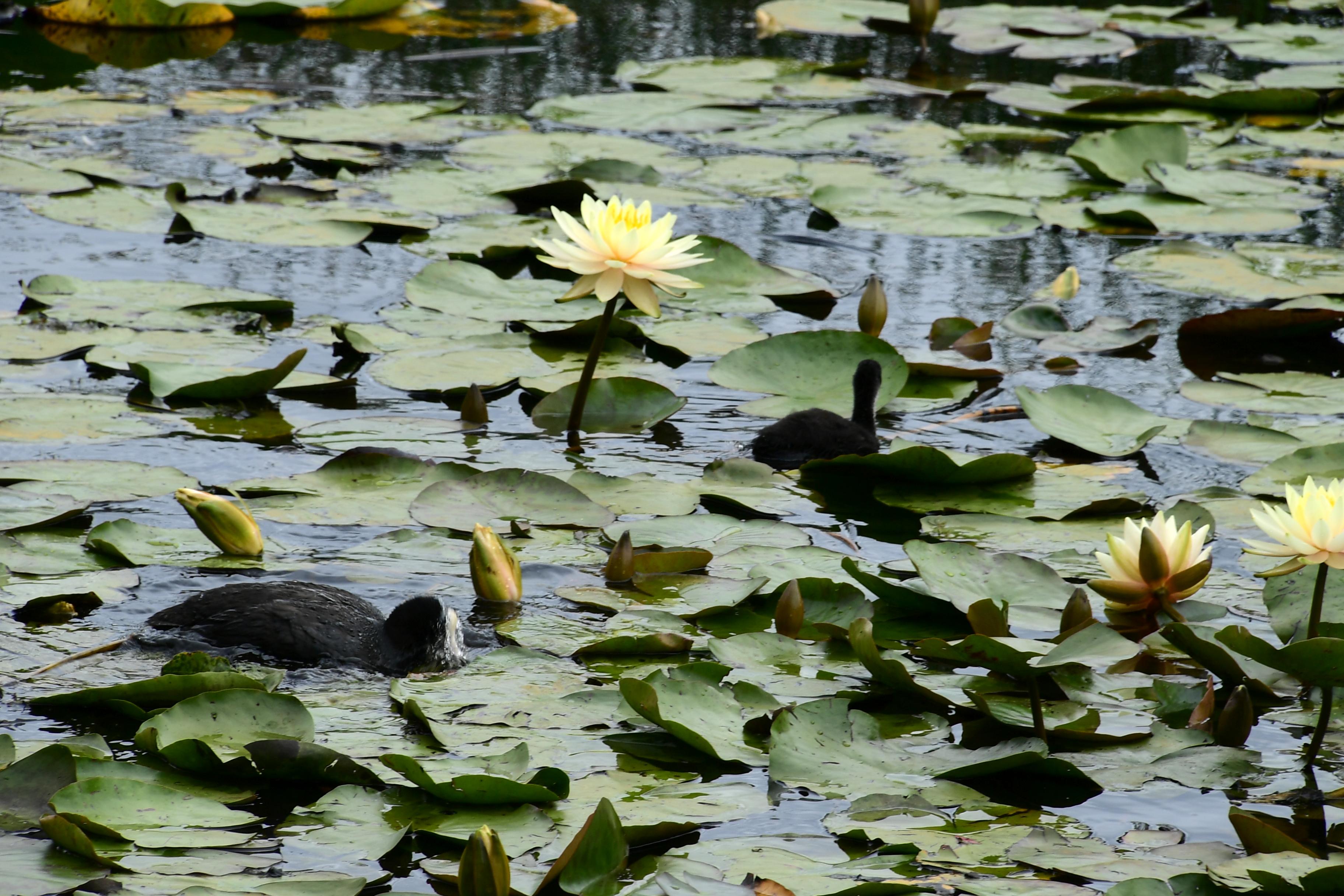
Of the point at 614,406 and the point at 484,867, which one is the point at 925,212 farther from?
the point at 484,867

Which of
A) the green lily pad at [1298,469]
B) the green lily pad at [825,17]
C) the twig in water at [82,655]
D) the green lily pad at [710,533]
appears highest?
the green lily pad at [825,17]

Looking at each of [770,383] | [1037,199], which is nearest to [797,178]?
[1037,199]

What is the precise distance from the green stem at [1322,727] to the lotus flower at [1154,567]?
53 cm

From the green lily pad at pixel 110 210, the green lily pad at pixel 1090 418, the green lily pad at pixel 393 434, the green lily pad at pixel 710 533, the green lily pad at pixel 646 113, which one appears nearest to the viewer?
the green lily pad at pixel 710 533

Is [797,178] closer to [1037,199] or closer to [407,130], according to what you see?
[1037,199]

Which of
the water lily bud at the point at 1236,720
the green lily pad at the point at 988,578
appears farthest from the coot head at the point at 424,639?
the water lily bud at the point at 1236,720

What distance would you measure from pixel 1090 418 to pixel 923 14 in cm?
649

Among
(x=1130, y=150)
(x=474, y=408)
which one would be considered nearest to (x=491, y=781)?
(x=474, y=408)

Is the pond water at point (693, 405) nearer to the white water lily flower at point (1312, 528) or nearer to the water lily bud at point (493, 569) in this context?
the water lily bud at point (493, 569)

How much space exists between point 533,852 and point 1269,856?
118 centimetres

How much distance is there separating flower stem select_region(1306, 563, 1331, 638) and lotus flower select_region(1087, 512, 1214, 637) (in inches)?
13.8

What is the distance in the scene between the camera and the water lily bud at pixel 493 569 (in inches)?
136

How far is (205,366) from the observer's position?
15.9 feet

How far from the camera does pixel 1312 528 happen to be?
290 centimetres
